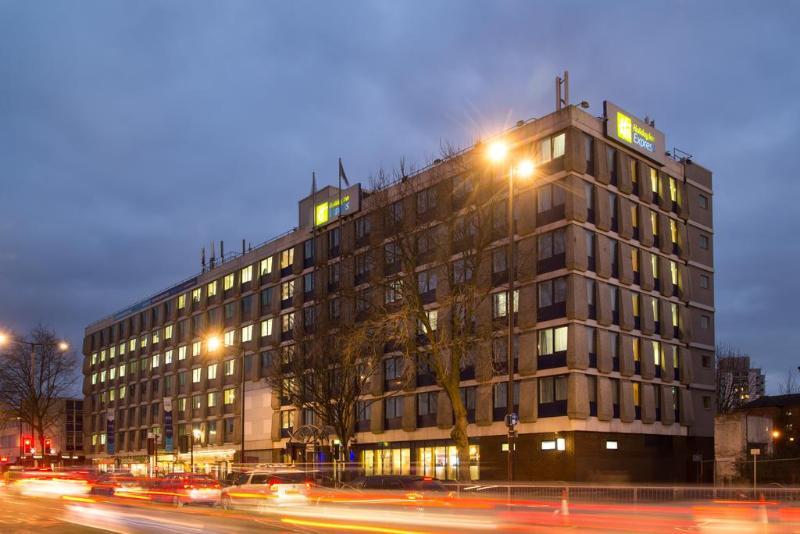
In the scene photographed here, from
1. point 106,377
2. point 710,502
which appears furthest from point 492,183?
point 106,377

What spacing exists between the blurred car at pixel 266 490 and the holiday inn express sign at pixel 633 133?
30032mm

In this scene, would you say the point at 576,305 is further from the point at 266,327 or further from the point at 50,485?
the point at 266,327

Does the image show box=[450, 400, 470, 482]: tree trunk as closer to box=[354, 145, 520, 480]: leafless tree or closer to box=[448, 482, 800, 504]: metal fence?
box=[354, 145, 520, 480]: leafless tree

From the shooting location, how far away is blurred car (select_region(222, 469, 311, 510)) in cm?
3111

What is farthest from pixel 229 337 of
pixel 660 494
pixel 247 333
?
pixel 660 494

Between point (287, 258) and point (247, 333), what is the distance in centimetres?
905

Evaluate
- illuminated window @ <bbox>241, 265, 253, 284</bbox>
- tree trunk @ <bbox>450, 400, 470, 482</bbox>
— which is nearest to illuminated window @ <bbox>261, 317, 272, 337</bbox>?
illuminated window @ <bbox>241, 265, 253, 284</bbox>

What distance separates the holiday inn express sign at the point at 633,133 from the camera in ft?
174

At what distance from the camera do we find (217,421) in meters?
83.2

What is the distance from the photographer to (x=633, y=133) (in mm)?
54844

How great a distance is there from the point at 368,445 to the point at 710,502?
1513 inches

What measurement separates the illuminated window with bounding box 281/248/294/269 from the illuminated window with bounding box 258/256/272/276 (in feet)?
7.36

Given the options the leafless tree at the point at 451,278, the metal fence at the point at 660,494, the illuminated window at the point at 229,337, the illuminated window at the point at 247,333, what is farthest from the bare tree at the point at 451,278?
the illuminated window at the point at 229,337

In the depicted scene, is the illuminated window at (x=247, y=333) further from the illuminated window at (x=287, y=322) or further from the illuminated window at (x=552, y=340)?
the illuminated window at (x=552, y=340)
